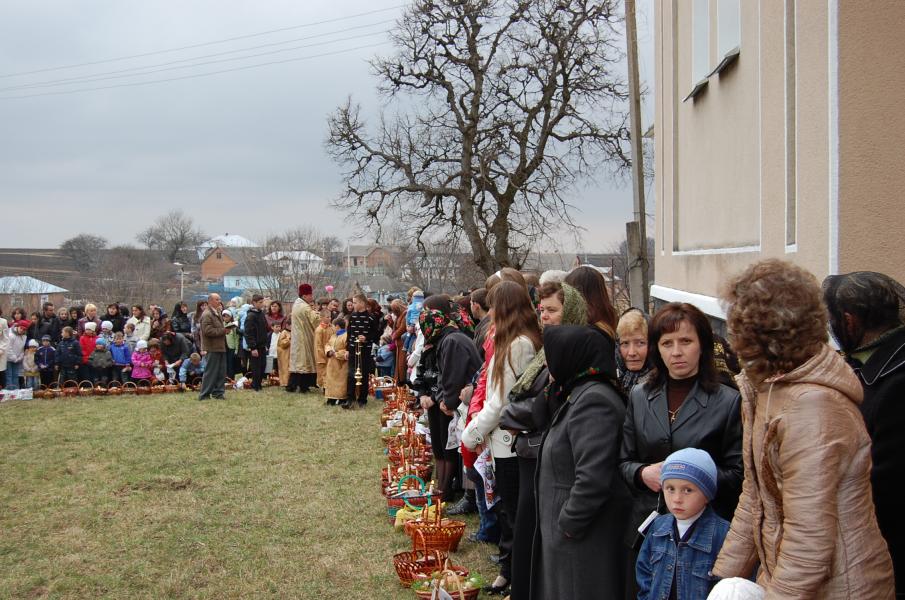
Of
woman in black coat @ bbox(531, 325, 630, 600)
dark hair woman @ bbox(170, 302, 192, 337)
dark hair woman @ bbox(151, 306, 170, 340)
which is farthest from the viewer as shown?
dark hair woman @ bbox(170, 302, 192, 337)

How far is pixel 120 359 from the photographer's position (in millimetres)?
17922

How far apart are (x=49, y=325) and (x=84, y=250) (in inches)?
1535

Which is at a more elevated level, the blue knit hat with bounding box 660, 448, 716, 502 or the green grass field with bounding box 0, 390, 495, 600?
the blue knit hat with bounding box 660, 448, 716, 502

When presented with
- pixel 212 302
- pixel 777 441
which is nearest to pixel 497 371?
pixel 777 441

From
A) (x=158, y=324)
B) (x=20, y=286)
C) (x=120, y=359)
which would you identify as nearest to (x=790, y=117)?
(x=120, y=359)

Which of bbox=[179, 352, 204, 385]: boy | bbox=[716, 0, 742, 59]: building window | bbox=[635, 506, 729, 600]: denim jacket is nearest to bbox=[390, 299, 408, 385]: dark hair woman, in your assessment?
bbox=[179, 352, 204, 385]: boy

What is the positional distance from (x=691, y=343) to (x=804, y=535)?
126cm

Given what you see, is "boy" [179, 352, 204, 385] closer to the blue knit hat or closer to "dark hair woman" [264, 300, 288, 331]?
"dark hair woman" [264, 300, 288, 331]

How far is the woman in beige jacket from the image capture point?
237 centimetres

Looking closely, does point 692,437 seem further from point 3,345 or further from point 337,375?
point 3,345

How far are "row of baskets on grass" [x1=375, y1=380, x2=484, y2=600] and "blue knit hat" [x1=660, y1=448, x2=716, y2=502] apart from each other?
6.11ft

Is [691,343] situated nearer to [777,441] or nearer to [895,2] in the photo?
[777,441]

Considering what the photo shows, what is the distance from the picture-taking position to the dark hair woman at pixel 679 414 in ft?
11.0

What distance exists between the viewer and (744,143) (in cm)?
700
